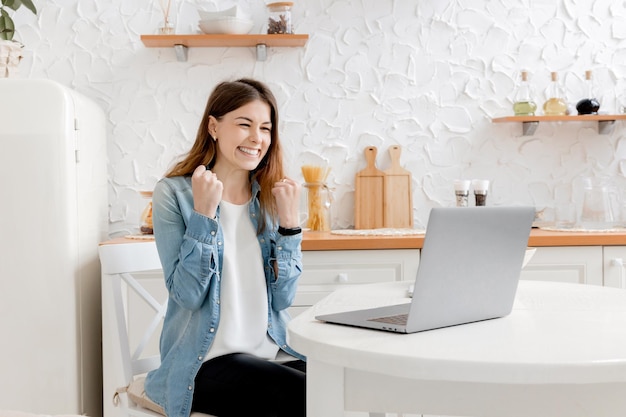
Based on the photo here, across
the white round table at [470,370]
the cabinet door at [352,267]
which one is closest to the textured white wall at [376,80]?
the cabinet door at [352,267]

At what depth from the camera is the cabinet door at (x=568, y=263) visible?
9.12ft

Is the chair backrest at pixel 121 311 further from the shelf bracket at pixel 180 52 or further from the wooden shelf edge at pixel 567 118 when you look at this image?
the wooden shelf edge at pixel 567 118

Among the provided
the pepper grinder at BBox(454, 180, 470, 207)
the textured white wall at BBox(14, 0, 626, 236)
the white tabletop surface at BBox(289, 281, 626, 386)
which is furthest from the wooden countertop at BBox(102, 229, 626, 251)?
the white tabletop surface at BBox(289, 281, 626, 386)

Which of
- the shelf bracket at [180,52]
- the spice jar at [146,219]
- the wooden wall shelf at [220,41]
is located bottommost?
the spice jar at [146,219]

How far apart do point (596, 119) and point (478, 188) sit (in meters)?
0.66

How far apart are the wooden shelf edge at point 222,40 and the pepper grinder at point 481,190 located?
36.9 inches

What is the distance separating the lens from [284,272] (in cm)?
187

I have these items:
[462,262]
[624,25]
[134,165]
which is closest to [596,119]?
[624,25]

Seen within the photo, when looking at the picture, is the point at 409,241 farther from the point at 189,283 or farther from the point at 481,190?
the point at 189,283

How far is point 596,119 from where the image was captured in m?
3.21

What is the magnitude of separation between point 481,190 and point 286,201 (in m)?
1.36

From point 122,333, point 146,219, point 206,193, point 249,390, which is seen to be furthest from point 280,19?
point 249,390

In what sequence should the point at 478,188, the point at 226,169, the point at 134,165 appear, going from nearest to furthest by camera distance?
the point at 226,169 → the point at 478,188 → the point at 134,165

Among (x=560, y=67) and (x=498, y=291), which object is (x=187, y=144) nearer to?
(x=560, y=67)
